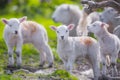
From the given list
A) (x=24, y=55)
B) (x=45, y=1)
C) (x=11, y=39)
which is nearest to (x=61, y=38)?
(x=11, y=39)

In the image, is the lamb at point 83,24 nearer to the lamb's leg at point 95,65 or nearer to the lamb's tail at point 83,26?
the lamb's tail at point 83,26

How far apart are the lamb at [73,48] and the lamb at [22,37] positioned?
106 centimetres

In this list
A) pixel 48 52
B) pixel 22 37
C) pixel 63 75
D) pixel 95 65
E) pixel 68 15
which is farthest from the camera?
pixel 68 15

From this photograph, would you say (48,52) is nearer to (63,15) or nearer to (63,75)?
(63,75)

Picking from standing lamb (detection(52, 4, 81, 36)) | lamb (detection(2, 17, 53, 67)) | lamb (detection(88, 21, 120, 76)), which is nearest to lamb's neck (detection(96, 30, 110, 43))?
lamb (detection(88, 21, 120, 76))

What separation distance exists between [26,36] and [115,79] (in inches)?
112

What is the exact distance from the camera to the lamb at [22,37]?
13654mm

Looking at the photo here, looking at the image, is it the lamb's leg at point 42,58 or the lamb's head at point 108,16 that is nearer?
the lamb's leg at point 42,58

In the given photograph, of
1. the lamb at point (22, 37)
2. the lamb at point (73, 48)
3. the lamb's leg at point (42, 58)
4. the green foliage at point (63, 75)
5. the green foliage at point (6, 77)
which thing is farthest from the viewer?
the lamb's leg at point (42, 58)

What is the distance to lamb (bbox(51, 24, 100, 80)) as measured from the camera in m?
13.0

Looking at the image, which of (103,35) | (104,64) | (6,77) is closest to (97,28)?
(103,35)

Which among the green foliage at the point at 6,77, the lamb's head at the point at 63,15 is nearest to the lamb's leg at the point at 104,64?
the green foliage at the point at 6,77

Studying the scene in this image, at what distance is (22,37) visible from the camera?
46.9 ft

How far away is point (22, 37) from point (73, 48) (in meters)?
1.79
